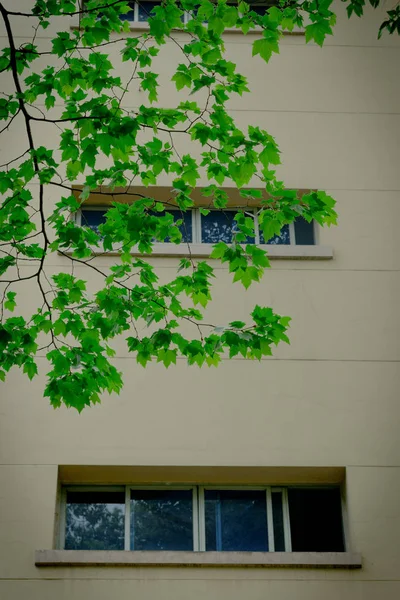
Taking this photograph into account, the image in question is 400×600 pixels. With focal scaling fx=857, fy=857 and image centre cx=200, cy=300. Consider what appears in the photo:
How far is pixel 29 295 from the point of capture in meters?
10.5

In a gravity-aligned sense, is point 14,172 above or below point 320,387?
above

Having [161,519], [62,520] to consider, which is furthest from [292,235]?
[62,520]

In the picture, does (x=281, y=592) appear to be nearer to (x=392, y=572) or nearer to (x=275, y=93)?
(x=392, y=572)

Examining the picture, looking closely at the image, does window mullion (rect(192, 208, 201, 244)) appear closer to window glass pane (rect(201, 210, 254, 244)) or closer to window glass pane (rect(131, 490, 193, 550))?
window glass pane (rect(201, 210, 254, 244))

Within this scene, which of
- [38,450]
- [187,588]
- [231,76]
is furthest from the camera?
[38,450]

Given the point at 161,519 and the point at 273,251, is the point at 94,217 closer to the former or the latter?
the point at 273,251

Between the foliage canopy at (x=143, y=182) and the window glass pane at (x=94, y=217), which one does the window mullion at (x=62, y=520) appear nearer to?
the foliage canopy at (x=143, y=182)

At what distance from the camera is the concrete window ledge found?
9070mm

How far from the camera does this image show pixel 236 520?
32.2ft

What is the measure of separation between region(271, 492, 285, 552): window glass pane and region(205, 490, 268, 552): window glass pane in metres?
0.11

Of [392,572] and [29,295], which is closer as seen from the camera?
[392,572]

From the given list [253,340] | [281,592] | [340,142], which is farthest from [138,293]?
[340,142]

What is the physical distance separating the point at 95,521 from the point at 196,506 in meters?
1.16

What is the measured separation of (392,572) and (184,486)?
2.50m
